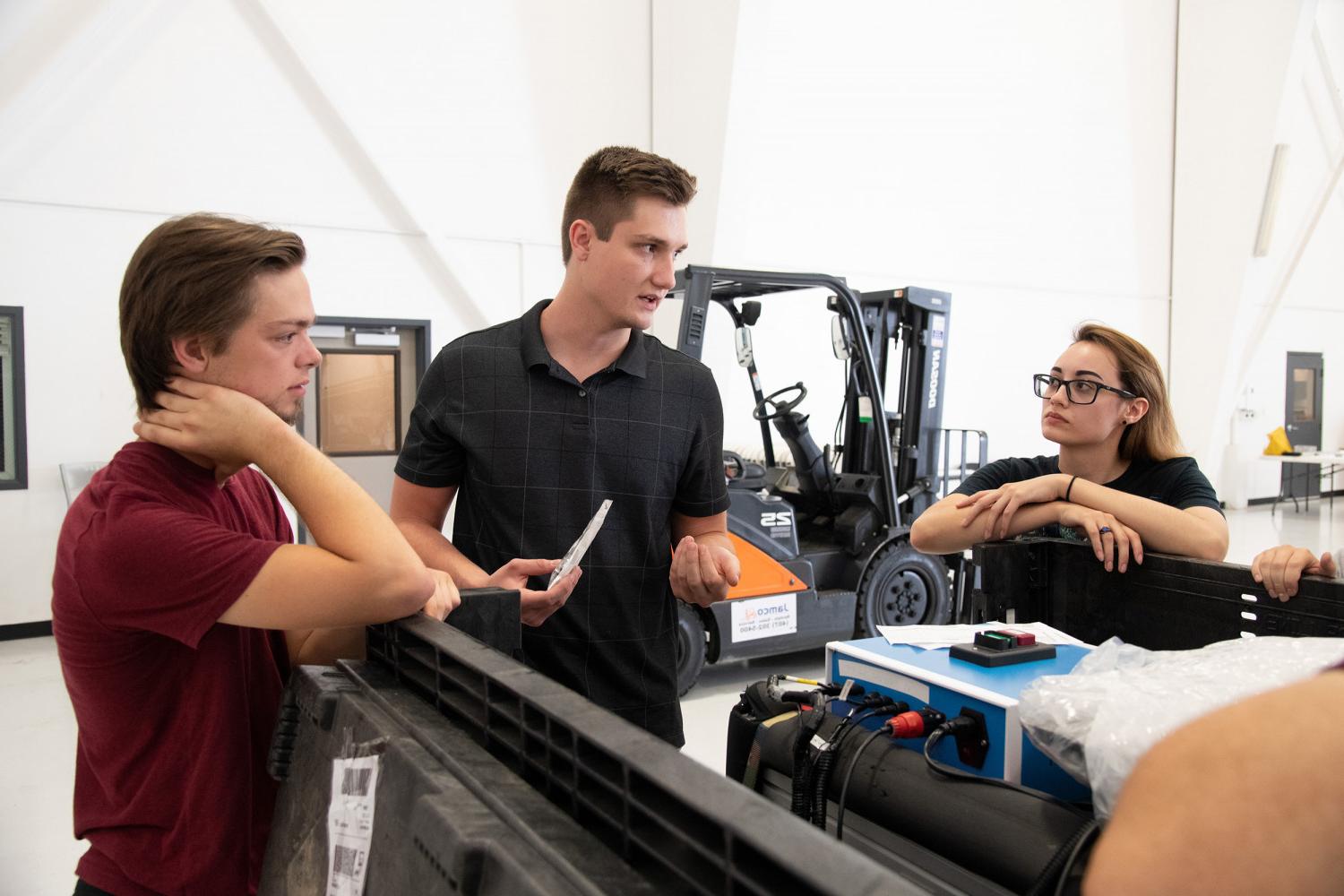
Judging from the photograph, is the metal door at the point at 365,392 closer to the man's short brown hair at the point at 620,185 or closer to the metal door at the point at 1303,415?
the man's short brown hair at the point at 620,185

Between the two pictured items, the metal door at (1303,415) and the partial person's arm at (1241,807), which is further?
the metal door at (1303,415)

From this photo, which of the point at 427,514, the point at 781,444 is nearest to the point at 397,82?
the point at 781,444

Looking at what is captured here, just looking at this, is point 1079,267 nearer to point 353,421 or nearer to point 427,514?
point 353,421

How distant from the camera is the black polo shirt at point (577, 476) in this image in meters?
1.75

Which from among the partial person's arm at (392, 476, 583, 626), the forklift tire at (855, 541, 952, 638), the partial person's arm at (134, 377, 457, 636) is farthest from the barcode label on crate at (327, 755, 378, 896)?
the forklift tire at (855, 541, 952, 638)

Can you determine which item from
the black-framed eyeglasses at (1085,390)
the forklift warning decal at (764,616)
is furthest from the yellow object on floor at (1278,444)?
the black-framed eyeglasses at (1085,390)

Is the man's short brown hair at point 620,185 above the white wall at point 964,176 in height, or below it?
below

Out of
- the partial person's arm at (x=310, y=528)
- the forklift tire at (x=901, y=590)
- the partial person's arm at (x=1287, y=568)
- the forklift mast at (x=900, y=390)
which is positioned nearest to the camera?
the partial person's arm at (x=310, y=528)

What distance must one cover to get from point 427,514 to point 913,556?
3.91 metres

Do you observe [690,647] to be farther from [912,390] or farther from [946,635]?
[946,635]

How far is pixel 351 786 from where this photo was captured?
942 millimetres

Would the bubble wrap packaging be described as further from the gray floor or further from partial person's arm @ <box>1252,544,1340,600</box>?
the gray floor

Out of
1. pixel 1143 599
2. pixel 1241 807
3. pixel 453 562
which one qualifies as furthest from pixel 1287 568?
pixel 453 562

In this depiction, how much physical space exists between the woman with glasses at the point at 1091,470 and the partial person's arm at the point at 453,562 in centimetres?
101
